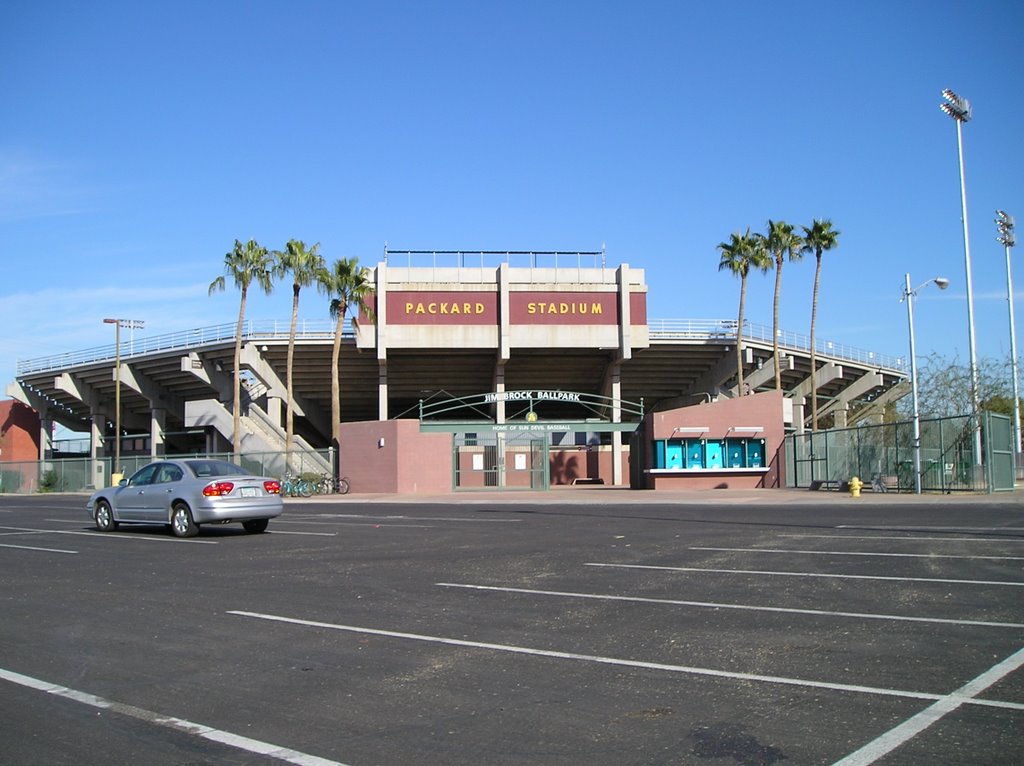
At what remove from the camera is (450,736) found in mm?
5828

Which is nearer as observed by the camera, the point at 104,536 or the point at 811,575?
the point at 811,575

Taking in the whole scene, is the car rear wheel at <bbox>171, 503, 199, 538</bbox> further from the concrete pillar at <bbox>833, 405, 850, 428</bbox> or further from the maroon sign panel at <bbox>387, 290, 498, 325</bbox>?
the concrete pillar at <bbox>833, 405, 850, 428</bbox>

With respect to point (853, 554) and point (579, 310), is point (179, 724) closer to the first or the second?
point (853, 554)

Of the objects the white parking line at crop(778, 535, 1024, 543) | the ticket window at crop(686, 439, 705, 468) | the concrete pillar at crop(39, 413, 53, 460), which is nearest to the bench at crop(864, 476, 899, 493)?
the ticket window at crop(686, 439, 705, 468)

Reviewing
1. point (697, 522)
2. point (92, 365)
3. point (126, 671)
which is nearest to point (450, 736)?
point (126, 671)

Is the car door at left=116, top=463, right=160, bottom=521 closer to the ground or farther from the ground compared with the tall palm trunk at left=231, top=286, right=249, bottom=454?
closer to the ground

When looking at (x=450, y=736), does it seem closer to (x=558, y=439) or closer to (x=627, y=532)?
(x=627, y=532)

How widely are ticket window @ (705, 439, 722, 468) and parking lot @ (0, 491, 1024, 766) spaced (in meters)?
27.3

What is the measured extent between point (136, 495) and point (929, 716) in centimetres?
1696

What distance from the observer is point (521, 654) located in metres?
7.99

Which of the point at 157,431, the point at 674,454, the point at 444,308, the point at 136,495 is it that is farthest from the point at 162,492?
the point at 157,431

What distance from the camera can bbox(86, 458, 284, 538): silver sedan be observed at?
1839 centimetres

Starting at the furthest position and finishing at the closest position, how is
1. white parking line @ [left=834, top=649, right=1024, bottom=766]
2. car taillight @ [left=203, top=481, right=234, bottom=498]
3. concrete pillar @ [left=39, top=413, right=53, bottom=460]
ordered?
concrete pillar @ [left=39, top=413, right=53, bottom=460] < car taillight @ [left=203, top=481, right=234, bottom=498] < white parking line @ [left=834, top=649, right=1024, bottom=766]

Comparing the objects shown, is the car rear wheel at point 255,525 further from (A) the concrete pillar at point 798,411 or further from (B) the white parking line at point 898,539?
(A) the concrete pillar at point 798,411
